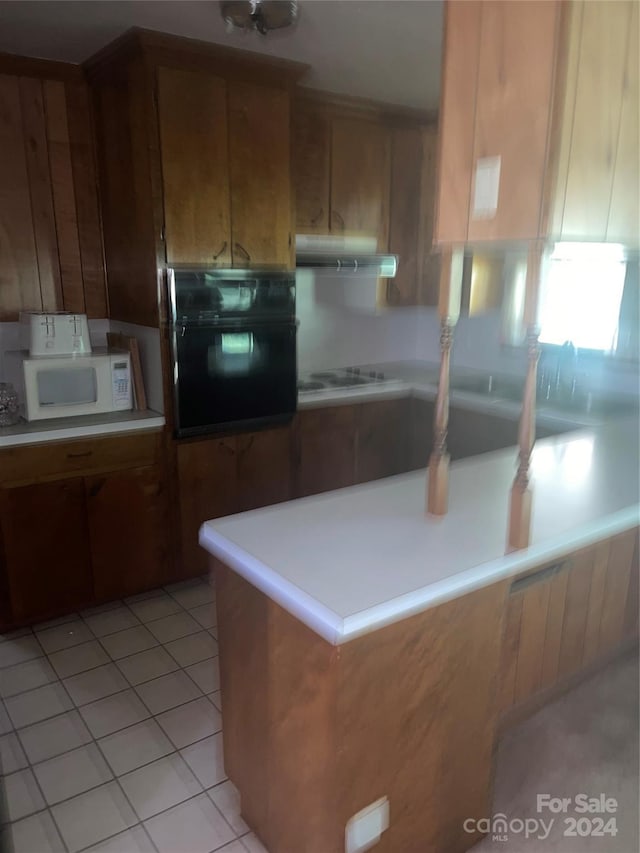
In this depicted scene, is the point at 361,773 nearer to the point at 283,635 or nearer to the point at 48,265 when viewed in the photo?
the point at 283,635

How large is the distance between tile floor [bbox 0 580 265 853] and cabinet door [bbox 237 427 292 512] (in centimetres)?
61

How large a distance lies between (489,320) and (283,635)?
2.96 metres

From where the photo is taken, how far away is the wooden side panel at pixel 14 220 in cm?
277

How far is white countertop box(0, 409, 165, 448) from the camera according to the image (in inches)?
100

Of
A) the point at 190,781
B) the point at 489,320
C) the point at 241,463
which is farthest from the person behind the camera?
the point at 489,320

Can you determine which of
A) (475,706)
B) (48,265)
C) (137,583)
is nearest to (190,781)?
(475,706)

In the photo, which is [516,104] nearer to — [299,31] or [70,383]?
[299,31]

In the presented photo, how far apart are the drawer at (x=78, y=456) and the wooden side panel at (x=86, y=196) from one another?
780 millimetres

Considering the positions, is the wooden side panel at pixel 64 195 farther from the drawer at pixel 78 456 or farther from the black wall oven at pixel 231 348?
the drawer at pixel 78 456

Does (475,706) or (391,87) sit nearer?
(475,706)

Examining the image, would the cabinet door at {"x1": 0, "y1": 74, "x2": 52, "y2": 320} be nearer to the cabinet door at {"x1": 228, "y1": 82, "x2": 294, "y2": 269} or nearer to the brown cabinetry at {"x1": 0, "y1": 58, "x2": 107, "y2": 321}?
the brown cabinetry at {"x1": 0, "y1": 58, "x2": 107, "y2": 321}

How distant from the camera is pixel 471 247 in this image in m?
1.51

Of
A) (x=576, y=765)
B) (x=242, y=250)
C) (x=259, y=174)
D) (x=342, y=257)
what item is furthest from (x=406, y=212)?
(x=576, y=765)

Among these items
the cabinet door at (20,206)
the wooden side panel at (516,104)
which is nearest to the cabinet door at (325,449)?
the cabinet door at (20,206)
